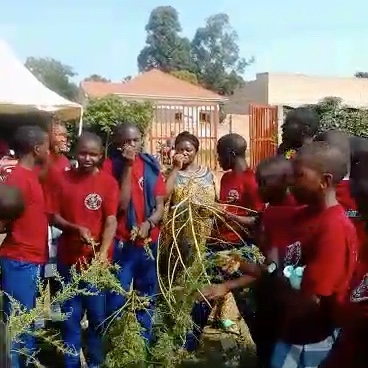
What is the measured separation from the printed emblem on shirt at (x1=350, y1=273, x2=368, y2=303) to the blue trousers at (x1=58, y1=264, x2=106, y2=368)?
227 centimetres

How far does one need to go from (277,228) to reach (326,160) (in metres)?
0.48

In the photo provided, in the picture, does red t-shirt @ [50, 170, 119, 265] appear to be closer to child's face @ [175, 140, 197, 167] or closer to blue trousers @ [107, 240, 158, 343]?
blue trousers @ [107, 240, 158, 343]

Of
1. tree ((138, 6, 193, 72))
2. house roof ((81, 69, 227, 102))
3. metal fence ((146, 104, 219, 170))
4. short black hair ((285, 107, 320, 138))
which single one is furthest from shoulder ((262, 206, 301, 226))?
tree ((138, 6, 193, 72))

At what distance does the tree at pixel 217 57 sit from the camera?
6228 centimetres

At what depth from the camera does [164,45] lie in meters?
70.7

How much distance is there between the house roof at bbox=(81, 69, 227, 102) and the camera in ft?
114

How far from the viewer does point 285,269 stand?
10.2 ft

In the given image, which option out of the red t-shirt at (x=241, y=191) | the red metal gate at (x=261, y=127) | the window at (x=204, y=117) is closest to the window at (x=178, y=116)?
the window at (x=204, y=117)

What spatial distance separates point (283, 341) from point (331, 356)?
1.38 ft

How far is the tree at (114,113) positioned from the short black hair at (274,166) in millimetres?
12967

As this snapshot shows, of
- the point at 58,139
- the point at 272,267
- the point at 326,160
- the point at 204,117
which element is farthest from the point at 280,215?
the point at 204,117

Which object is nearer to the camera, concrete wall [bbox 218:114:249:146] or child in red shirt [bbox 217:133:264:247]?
child in red shirt [bbox 217:133:264:247]

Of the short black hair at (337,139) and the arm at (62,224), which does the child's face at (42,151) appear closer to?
the arm at (62,224)

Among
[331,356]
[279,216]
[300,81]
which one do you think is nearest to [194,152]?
[279,216]
